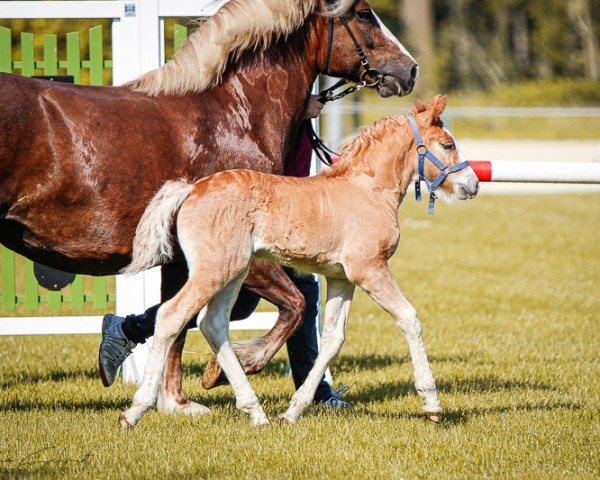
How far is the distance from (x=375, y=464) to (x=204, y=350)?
159 inches

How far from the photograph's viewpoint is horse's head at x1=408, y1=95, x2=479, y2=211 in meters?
5.39

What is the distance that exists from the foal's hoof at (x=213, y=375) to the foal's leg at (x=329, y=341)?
0.46 metres

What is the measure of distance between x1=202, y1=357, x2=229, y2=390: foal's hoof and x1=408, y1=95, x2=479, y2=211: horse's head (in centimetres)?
154

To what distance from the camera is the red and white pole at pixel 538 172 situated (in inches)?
247

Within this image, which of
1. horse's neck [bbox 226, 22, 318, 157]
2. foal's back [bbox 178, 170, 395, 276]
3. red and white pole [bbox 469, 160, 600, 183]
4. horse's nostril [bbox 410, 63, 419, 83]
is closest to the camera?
foal's back [bbox 178, 170, 395, 276]

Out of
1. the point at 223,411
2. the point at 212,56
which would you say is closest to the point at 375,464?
the point at 223,411

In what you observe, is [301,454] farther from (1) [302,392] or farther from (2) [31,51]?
(2) [31,51]

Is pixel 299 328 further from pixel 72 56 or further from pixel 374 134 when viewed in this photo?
pixel 72 56

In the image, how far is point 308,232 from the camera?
5.05 metres

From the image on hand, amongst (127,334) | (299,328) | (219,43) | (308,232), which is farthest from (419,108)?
(127,334)

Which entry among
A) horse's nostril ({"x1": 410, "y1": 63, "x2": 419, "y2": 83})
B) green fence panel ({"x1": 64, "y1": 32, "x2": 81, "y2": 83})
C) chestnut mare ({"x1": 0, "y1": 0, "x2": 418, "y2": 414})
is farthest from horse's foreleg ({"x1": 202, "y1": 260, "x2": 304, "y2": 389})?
green fence panel ({"x1": 64, "y1": 32, "x2": 81, "y2": 83})

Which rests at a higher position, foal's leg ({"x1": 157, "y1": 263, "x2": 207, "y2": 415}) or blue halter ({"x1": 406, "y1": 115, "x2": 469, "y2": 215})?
blue halter ({"x1": 406, "y1": 115, "x2": 469, "y2": 215})

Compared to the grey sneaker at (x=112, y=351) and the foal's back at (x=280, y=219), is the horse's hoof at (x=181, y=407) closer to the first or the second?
the grey sneaker at (x=112, y=351)

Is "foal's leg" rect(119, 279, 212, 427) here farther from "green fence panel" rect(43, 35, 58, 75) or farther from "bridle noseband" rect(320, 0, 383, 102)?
"green fence panel" rect(43, 35, 58, 75)
